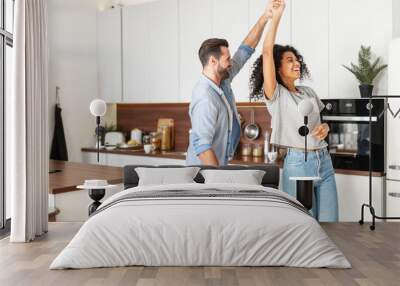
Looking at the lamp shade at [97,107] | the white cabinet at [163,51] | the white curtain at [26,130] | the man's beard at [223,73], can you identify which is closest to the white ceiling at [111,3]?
the white cabinet at [163,51]

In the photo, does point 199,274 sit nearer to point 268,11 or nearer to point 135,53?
point 268,11

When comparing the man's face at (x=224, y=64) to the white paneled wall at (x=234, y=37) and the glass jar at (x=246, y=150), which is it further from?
the glass jar at (x=246, y=150)

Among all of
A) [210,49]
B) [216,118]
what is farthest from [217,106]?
[210,49]

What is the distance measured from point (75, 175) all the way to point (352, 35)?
3195 mm

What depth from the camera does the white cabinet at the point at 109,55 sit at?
29.3 feet

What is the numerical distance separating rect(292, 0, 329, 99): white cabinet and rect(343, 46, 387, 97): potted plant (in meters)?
0.45

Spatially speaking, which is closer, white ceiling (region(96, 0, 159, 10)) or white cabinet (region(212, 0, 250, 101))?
white cabinet (region(212, 0, 250, 101))

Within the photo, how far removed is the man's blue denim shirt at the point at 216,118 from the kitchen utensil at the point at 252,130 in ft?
1.53

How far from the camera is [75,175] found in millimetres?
6621

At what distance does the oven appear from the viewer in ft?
21.2

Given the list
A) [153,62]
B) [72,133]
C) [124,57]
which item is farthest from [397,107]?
[72,133]

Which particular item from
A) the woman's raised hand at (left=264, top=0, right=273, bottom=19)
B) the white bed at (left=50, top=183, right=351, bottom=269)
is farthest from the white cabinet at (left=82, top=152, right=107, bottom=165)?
the white bed at (left=50, top=183, right=351, bottom=269)

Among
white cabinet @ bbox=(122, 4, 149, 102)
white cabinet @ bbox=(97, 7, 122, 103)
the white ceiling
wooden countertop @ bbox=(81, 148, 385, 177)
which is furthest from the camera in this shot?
the white ceiling

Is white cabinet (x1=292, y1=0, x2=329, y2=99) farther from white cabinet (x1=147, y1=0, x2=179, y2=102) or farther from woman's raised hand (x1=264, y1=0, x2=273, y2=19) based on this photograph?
white cabinet (x1=147, y1=0, x2=179, y2=102)
